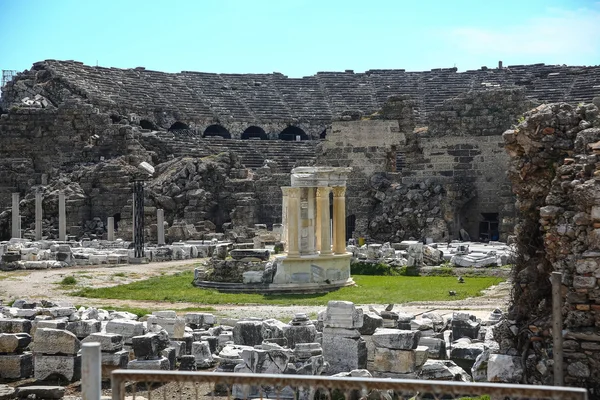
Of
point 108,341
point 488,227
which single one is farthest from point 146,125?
point 108,341

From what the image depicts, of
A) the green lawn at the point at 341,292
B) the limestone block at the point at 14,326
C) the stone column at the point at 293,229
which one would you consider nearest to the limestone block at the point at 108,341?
the limestone block at the point at 14,326

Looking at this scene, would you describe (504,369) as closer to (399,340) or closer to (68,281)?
(399,340)

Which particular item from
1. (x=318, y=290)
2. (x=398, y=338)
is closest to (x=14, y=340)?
(x=398, y=338)

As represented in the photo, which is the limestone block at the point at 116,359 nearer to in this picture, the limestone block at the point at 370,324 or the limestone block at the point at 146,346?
the limestone block at the point at 146,346

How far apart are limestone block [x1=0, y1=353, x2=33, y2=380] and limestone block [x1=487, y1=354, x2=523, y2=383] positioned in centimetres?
614

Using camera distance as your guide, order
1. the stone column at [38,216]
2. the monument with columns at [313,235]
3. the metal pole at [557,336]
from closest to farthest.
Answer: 1. the metal pole at [557,336]
2. the monument with columns at [313,235]
3. the stone column at [38,216]

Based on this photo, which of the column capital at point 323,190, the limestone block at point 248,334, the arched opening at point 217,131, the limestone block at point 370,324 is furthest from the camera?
the arched opening at point 217,131

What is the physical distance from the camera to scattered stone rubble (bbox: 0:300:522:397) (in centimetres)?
1105

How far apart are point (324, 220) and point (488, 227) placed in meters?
12.2

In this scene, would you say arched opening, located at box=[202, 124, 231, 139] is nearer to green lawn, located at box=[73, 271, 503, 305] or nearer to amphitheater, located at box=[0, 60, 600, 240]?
amphitheater, located at box=[0, 60, 600, 240]

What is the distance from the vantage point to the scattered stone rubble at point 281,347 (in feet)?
36.3

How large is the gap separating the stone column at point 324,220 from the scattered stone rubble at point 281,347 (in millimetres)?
8481

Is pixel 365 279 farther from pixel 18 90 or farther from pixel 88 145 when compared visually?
pixel 18 90

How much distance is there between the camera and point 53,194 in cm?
4212
